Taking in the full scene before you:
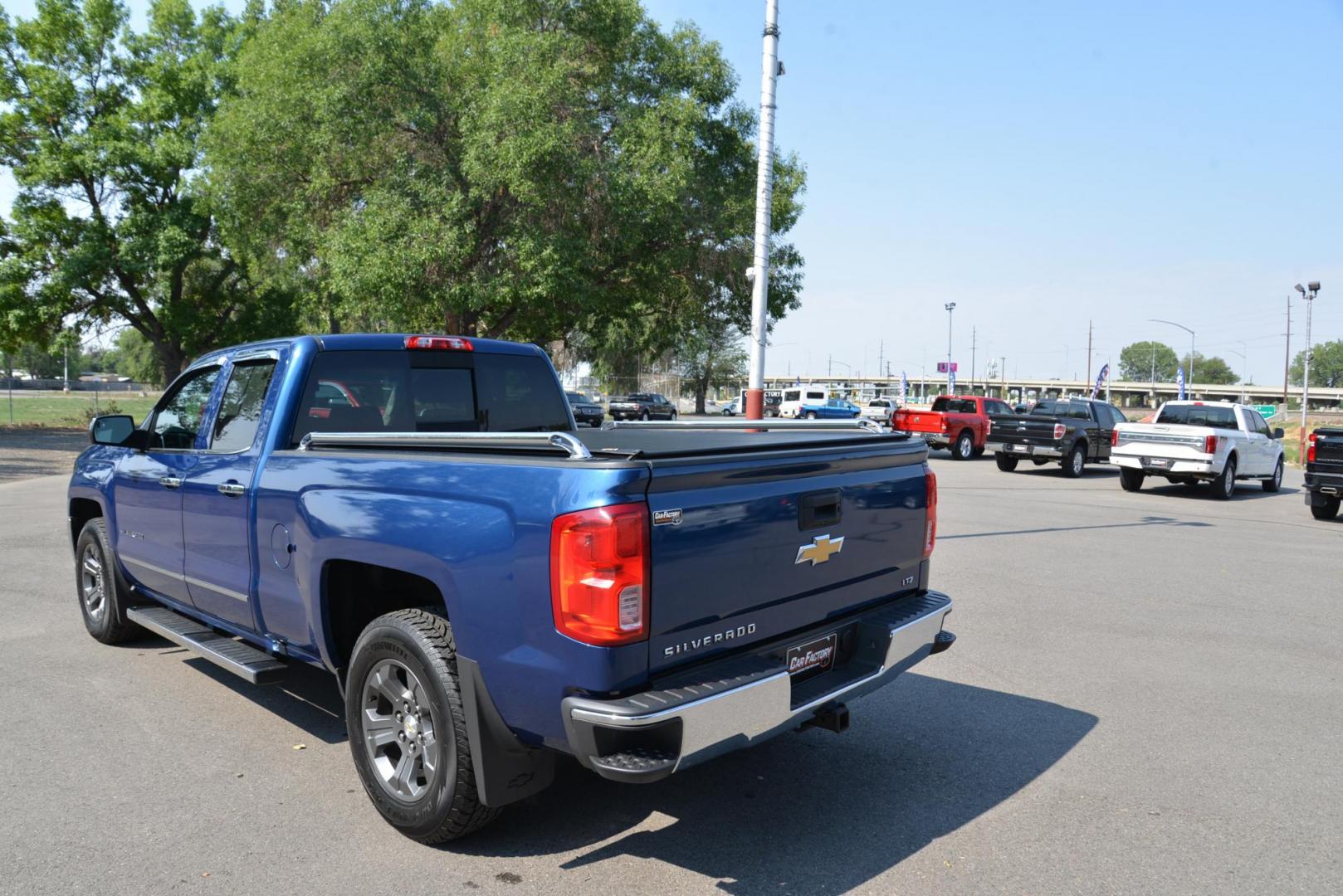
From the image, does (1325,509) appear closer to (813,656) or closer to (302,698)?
(813,656)

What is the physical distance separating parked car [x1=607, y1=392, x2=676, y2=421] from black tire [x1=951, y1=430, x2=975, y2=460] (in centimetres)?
1822

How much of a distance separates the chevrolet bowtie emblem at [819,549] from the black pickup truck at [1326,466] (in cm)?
1353

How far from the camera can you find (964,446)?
28.5 metres

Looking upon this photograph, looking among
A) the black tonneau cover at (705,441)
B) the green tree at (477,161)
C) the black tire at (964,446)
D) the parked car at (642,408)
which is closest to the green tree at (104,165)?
the green tree at (477,161)

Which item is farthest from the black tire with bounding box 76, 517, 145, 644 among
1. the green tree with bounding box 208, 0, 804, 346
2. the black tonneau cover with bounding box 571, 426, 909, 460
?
the green tree with bounding box 208, 0, 804, 346

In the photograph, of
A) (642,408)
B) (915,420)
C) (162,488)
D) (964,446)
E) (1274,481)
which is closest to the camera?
(162,488)

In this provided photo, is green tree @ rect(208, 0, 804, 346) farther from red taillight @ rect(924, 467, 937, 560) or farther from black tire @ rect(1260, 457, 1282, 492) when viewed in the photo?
red taillight @ rect(924, 467, 937, 560)

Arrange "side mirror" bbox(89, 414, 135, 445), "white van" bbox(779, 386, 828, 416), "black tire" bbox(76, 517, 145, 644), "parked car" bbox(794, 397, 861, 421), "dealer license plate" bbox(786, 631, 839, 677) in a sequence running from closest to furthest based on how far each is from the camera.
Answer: "dealer license plate" bbox(786, 631, 839, 677)
"side mirror" bbox(89, 414, 135, 445)
"black tire" bbox(76, 517, 145, 644)
"parked car" bbox(794, 397, 861, 421)
"white van" bbox(779, 386, 828, 416)

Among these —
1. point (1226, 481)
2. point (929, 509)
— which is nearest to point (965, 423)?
point (1226, 481)

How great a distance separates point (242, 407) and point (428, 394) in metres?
0.97

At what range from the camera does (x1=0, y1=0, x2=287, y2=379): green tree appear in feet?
95.7

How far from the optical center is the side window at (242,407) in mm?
4875

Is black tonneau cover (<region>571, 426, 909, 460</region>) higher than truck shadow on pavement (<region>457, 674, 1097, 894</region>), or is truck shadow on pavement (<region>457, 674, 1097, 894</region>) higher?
black tonneau cover (<region>571, 426, 909, 460</region>)

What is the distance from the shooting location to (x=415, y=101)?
2320 cm
